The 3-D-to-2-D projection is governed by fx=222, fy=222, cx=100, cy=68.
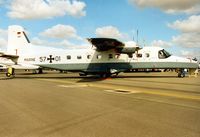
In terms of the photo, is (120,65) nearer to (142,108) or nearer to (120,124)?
(142,108)

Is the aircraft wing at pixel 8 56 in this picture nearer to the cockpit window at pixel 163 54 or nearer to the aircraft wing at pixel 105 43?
the aircraft wing at pixel 105 43

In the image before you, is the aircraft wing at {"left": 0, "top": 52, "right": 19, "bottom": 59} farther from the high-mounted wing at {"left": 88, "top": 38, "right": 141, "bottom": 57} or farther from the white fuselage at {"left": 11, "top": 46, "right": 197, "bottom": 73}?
→ the high-mounted wing at {"left": 88, "top": 38, "right": 141, "bottom": 57}

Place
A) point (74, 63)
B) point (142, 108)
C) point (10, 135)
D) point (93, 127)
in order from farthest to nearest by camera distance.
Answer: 1. point (74, 63)
2. point (142, 108)
3. point (93, 127)
4. point (10, 135)

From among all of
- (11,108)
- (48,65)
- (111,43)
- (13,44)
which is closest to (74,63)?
(48,65)

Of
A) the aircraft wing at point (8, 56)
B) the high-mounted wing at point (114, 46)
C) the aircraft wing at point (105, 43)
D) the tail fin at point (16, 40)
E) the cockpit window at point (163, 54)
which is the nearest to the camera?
the aircraft wing at point (105, 43)

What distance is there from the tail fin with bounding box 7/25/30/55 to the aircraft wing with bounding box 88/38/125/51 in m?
11.7

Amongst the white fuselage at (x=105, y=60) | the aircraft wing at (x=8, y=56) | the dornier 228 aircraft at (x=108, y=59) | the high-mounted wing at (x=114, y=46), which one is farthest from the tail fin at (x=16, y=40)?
the high-mounted wing at (x=114, y=46)

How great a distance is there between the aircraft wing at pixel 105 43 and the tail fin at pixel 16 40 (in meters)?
11.7

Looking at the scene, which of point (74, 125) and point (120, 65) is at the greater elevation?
point (120, 65)

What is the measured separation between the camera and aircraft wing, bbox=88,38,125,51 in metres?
22.5

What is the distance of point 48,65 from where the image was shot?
1077 inches

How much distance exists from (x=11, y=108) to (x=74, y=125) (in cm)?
349

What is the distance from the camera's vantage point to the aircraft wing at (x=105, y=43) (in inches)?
888

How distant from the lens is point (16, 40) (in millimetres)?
31266
